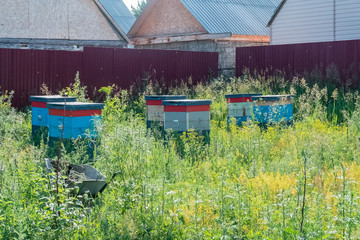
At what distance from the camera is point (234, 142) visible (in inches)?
318

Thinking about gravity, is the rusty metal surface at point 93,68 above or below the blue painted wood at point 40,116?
above

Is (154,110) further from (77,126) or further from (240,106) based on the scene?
(77,126)

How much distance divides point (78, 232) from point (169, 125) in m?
4.31

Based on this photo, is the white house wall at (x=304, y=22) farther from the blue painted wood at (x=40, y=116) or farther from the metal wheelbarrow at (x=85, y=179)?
the metal wheelbarrow at (x=85, y=179)

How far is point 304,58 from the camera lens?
661 inches

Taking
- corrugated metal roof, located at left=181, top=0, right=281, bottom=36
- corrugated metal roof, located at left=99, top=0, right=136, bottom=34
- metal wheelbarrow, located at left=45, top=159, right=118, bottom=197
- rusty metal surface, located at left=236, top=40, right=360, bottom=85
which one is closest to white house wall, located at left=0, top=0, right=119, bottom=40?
corrugated metal roof, located at left=99, top=0, right=136, bottom=34

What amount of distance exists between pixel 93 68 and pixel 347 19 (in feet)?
36.8

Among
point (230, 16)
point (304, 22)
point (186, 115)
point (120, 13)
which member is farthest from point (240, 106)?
point (120, 13)

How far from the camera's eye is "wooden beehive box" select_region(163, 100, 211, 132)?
27.1ft

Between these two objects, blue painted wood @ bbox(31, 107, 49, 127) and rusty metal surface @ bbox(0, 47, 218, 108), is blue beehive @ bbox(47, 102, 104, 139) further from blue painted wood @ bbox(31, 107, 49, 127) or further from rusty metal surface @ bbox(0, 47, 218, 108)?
rusty metal surface @ bbox(0, 47, 218, 108)

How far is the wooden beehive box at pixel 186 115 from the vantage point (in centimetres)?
827

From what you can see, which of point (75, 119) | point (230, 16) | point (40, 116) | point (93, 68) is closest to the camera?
point (75, 119)

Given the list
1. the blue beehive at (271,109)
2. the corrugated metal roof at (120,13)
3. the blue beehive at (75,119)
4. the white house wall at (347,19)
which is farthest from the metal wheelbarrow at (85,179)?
the corrugated metal roof at (120,13)

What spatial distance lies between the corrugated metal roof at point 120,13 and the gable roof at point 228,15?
804mm
